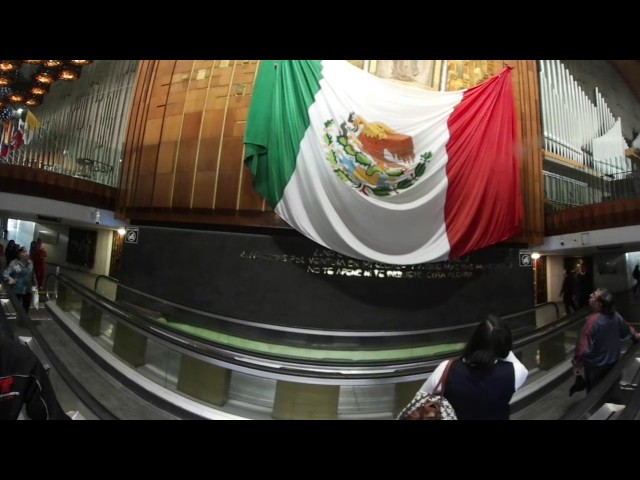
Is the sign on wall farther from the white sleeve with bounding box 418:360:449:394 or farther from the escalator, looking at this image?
the white sleeve with bounding box 418:360:449:394

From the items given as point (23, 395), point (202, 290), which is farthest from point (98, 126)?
point (23, 395)

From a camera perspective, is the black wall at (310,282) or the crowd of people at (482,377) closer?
the crowd of people at (482,377)

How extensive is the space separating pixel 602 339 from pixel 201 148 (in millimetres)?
2596

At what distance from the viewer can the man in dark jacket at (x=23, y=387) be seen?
0.71 m

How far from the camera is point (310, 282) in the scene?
6.23ft

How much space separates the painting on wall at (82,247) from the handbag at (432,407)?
1.80m

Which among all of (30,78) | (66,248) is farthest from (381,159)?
(30,78)

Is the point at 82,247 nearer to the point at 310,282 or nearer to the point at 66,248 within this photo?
the point at 66,248

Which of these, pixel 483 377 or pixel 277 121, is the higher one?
pixel 277 121

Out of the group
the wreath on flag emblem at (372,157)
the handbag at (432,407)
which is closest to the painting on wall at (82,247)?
the wreath on flag emblem at (372,157)

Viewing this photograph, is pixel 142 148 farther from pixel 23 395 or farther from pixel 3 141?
pixel 23 395

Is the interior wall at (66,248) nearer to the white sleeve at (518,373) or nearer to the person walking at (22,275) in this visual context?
the person walking at (22,275)

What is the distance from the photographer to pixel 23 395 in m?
0.73

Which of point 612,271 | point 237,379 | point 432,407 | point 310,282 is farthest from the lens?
point 310,282
